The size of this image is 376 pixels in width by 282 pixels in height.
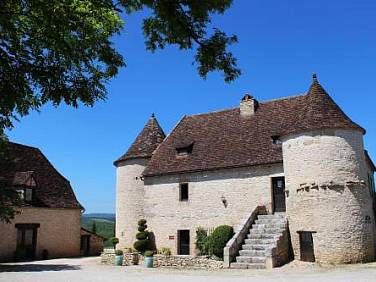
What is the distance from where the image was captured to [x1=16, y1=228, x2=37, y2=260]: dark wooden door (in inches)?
1152

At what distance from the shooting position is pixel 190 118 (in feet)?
98.4

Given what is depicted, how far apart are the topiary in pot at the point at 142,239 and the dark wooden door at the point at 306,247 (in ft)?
32.3

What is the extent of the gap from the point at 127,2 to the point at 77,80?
57.0 inches

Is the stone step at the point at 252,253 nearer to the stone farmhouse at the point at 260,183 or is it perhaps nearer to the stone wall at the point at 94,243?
the stone farmhouse at the point at 260,183

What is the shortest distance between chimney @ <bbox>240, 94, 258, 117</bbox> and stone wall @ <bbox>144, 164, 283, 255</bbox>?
15.1ft

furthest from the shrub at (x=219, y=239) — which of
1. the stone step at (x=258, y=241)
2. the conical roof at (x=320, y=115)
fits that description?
the conical roof at (x=320, y=115)

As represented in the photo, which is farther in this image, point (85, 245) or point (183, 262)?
point (85, 245)

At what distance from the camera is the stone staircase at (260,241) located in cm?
1886

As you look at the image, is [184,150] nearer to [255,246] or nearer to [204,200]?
[204,200]

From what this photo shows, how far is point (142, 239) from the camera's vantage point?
26.0 meters

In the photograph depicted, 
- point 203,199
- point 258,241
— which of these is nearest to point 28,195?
point 203,199

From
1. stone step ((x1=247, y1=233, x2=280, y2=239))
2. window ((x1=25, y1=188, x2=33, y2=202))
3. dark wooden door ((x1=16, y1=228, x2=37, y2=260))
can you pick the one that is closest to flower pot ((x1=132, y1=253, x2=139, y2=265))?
stone step ((x1=247, y1=233, x2=280, y2=239))

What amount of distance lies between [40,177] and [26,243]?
535cm

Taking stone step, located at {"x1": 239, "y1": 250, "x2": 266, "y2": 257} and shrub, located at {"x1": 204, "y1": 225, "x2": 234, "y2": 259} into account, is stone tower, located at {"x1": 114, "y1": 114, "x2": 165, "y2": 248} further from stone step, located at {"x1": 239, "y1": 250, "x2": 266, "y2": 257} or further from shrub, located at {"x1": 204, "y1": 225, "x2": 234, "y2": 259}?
stone step, located at {"x1": 239, "y1": 250, "x2": 266, "y2": 257}
